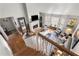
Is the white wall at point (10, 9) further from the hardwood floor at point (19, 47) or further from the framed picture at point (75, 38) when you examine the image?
the framed picture at point (75, 38)

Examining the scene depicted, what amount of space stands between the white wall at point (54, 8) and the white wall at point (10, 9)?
7 cm

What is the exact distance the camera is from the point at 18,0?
1039mm

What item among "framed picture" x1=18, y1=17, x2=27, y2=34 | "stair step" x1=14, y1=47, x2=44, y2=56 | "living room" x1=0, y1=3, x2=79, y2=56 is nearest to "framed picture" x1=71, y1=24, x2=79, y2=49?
"living room" x1=0, y1=3, x2=79, y2=56

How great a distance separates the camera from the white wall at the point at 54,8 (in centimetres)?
107

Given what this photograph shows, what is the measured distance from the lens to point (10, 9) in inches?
42.8

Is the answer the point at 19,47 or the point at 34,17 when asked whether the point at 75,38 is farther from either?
the point at 19,47

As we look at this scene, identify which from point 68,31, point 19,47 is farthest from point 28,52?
point 68,31

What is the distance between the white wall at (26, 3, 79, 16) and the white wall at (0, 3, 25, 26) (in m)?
0.07

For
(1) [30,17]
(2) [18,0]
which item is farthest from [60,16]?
(2) [18,0]

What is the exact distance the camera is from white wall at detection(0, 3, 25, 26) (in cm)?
107

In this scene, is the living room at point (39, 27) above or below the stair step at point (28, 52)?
above

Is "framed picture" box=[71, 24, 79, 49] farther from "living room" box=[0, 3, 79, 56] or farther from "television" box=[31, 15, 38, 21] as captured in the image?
"television" box=[31, 15, 38, 21]

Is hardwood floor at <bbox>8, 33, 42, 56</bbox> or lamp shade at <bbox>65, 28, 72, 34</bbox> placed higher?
lamp shade at <bbox>65, 28, 72, 34</bbox>

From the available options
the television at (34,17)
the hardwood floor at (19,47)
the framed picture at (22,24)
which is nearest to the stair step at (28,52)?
the hardwood floor at (19,47)
